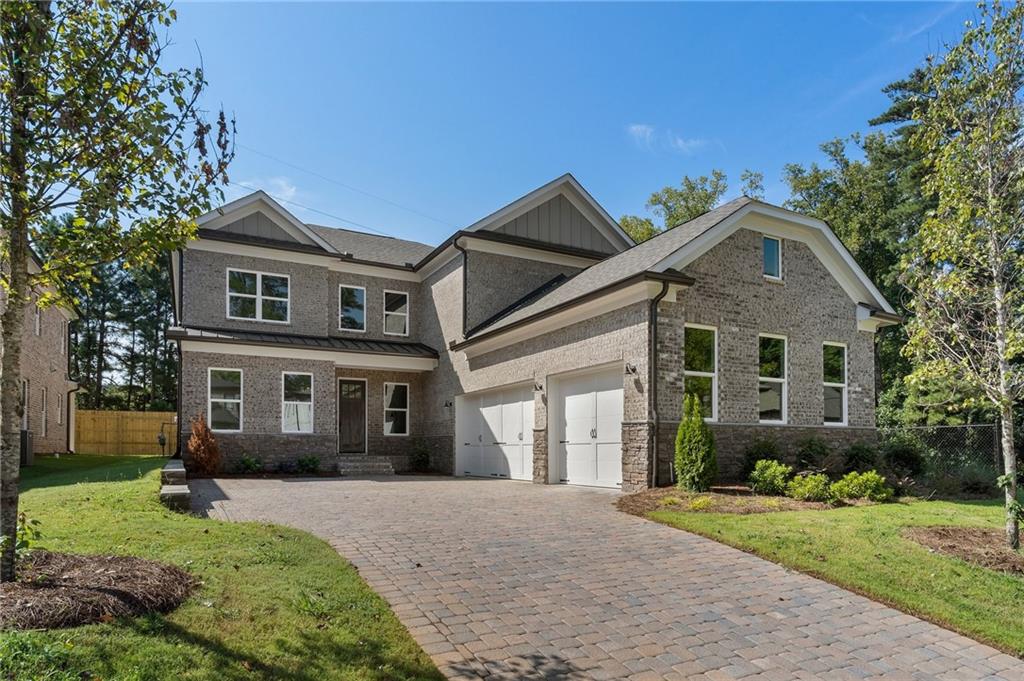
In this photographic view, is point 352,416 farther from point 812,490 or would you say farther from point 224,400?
point 812,490

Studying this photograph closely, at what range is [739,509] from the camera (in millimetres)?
10273

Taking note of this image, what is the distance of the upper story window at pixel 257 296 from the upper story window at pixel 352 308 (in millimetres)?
1928

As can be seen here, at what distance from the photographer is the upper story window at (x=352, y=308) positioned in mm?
21594

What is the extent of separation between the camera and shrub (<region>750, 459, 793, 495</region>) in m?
11.9

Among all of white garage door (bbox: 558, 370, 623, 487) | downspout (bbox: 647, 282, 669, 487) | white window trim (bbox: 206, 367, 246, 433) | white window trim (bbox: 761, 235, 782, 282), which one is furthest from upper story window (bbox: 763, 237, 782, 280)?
white window trim (bbox: 206, 367, 246, 433)

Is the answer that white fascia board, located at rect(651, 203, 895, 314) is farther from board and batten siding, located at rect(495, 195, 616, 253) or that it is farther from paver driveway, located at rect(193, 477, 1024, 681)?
board and batten siding, located at rect(495, 195, 616, 253)

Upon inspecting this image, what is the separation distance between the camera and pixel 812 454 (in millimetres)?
14125

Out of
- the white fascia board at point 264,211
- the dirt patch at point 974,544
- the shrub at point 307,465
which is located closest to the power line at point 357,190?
the white fascia board at point 264,211

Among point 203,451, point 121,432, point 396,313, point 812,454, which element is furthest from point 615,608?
point 121,432

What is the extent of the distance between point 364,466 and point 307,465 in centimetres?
163

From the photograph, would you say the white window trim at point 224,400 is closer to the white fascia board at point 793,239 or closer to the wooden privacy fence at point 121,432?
the white fascia board at point 793,239

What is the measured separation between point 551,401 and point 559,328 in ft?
5.87

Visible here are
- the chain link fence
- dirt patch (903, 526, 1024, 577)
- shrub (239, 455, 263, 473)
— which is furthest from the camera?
shrub (239, 455, 263, 473)

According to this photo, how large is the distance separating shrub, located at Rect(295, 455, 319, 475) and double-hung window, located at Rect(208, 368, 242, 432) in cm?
190
